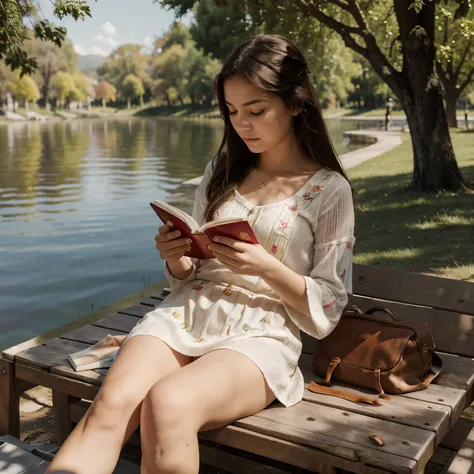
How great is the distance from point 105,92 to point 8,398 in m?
117

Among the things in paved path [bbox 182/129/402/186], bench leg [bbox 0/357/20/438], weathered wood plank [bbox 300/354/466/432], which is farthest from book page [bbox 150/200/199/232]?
paved path [bbox 182/129/402/186]

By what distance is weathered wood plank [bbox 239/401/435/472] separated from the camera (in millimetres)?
2143

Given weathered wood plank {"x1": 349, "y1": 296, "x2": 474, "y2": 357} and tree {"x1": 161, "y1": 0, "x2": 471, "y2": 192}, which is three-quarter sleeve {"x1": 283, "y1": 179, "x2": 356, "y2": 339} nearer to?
weathered wood plank {"x1": 349, "y1": 296, "x2": 474, "y2": 357}

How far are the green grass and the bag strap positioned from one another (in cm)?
168

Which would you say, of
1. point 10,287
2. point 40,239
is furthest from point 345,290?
point 40,239

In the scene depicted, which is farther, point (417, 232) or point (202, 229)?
point (417, 232)

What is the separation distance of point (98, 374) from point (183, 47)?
4168 inches

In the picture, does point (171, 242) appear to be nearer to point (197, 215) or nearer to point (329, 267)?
point (197, 215)

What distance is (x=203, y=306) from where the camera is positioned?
2680 millimetres

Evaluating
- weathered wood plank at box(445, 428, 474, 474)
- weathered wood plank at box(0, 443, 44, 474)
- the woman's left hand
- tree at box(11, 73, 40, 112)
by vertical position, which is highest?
tree at box(11, 73, 40, 112)

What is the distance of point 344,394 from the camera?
2.58 meters

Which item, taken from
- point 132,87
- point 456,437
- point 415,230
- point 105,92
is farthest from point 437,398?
point 105,92

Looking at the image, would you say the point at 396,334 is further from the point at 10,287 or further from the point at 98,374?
the point at 10,287

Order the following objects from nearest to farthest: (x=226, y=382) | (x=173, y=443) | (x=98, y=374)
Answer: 1. (x=173, y=443)
2. (x=226, y=382)
3. (x=98, y=374)
